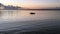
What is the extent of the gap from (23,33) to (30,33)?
0.61 meters

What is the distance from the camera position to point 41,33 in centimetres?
1202

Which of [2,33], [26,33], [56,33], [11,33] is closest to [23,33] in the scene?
[26,33]

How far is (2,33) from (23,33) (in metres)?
1.76

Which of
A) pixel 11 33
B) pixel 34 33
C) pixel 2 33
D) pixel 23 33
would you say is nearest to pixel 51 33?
pixel 34 33

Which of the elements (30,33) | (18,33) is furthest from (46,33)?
(18,33)

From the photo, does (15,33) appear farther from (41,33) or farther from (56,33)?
(56,33)

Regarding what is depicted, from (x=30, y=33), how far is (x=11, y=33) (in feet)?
5.29

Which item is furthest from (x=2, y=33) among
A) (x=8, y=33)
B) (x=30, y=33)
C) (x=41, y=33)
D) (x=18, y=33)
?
(x=41, y=33)

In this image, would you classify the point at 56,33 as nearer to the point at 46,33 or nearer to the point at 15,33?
the point at 46,33

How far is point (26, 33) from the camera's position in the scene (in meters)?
12.0

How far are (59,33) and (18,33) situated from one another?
3465mm

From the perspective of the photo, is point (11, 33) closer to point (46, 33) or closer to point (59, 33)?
point (46, 33)

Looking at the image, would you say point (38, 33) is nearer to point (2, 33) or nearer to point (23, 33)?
point (23, 33)

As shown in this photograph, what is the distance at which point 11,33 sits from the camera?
1180cm
